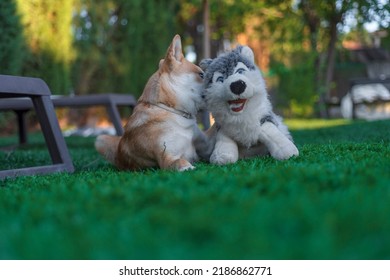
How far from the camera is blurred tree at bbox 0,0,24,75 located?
7.68 meters

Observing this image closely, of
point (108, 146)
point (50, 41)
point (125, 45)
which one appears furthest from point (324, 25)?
point (108, 146)

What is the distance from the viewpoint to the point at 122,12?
36.6ft

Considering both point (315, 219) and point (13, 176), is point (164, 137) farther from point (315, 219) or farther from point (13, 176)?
point (315, 219)

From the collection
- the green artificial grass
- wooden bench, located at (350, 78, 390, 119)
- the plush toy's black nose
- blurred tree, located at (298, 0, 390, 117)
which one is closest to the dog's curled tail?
the plush toy's black nose

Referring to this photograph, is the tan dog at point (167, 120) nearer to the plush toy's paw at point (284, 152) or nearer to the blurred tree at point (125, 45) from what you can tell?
the plush toy's paw at point (284, 152)

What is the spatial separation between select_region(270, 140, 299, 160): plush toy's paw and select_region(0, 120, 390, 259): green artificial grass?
0.60m

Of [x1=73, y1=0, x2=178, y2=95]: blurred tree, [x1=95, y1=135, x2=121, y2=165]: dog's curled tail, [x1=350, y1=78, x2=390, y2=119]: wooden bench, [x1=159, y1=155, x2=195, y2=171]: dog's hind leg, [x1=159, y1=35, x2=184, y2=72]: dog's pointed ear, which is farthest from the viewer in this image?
[x1=73, y1=0, x2=178, y2=95]: blurred tree

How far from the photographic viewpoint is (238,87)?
2.59m

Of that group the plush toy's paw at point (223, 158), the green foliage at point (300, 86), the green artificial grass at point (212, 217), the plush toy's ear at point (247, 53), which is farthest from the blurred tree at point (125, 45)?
the green artificial grass at point (212, 217)

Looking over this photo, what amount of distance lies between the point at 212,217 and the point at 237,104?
1.38 m

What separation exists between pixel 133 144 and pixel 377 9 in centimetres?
496

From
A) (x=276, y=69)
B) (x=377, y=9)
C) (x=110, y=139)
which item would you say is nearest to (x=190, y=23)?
(x=276, y=69)

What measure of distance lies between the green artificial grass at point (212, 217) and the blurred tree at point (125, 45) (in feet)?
28.9

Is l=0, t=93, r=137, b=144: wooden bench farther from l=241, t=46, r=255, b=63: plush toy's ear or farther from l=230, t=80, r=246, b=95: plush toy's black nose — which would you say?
l=230, t=80, r=246, b=95: plush toy's black nose
